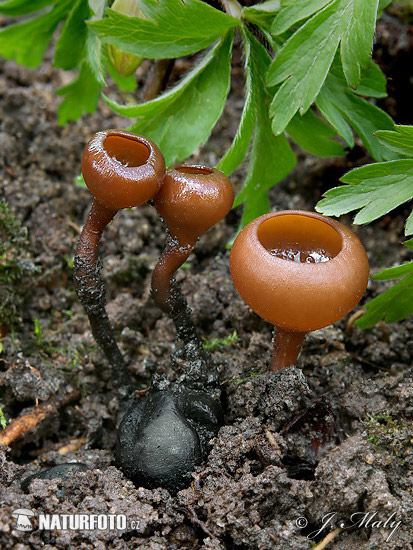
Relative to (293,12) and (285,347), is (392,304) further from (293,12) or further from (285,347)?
(293,12)

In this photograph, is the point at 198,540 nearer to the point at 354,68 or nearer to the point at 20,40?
the point at 354,68

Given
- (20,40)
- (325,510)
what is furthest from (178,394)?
(20,40)

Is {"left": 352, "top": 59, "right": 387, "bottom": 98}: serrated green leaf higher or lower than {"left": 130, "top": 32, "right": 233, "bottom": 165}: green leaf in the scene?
higher

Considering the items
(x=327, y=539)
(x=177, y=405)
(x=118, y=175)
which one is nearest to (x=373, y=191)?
(x=118, y=175)

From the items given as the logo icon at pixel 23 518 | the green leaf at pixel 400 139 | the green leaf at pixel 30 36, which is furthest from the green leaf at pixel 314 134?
the logo icon at pixel 23 518

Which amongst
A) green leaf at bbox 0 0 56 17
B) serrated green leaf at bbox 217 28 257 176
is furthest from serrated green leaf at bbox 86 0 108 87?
serrated green leaf at bbox 217 28 257 176

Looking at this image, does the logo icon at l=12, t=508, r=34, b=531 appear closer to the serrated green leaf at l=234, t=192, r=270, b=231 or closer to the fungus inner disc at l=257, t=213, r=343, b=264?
the fungus inner disc at l=257, t=213, r=343, b=264

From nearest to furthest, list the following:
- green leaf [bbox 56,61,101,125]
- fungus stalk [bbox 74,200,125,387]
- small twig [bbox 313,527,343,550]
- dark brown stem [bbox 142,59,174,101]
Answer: small twig [bbox 313,527,343,550], fungus stalk [bbox 74,200,125,387], dark brown stem [bbox 142,59,174,101], green leaf [bbox 56,61,101,125]

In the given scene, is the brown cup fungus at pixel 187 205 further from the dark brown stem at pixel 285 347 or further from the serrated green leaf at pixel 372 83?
the serrated green leaf at pixel 372 83
